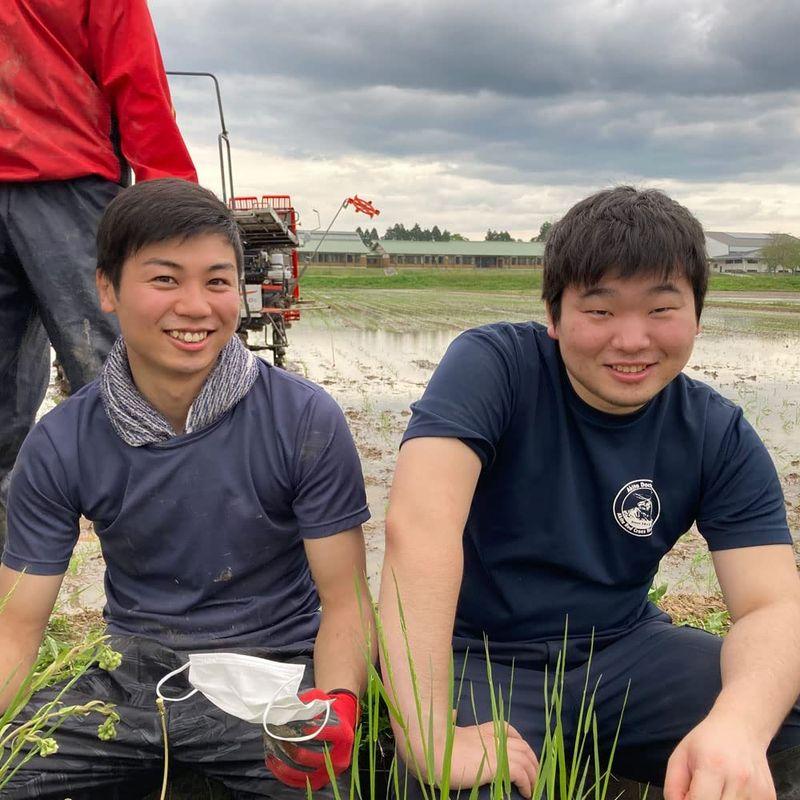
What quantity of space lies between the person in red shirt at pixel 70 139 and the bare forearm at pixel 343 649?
1277 millimetres

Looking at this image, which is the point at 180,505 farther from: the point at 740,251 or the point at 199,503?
the point at 740,251

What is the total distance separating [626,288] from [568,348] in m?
0.18

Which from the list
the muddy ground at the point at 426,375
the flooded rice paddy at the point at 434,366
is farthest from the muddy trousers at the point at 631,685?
the flooded rice paddy at the point at 434,366

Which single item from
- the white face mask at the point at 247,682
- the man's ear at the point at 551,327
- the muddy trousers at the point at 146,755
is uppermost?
the man's ear at the point at 551,327

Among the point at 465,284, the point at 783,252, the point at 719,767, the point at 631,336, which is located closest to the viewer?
the point at 719,767

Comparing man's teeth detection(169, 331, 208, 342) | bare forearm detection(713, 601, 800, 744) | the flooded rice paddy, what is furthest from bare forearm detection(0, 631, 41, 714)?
the flooded rice paddy

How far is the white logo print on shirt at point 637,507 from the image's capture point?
1983 mm

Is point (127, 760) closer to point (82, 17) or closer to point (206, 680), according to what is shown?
point (206, 680)

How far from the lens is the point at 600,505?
2.00 meters

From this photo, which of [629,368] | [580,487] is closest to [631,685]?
[580,487]

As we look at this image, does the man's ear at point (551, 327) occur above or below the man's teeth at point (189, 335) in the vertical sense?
above

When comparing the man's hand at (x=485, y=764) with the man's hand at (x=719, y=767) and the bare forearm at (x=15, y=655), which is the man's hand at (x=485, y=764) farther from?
the bare forearm at (x=15, y=655)

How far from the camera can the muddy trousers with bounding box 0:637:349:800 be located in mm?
1900

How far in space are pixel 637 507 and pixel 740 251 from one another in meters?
85.4
